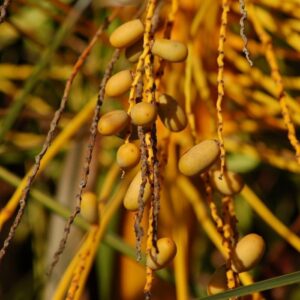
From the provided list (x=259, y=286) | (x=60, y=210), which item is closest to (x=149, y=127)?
(x=259, y=286)

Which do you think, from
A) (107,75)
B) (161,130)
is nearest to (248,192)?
(161,130)

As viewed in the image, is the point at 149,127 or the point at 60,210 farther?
the point at 60,210

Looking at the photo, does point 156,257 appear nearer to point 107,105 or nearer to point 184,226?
point 184,226

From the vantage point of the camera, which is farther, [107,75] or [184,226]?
[184,226]

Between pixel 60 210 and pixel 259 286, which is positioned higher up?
pixel 60 210

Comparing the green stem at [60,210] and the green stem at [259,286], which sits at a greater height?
the green stem at [60,210]

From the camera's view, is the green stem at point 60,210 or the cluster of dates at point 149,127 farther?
the green stem at point 60,210

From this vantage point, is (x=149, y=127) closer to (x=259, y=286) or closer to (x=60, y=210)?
(x=259, y=286)

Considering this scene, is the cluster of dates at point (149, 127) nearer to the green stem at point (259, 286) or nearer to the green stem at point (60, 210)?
the green stem at point (259, 286)

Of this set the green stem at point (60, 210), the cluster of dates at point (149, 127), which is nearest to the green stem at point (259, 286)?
the cluster of dates at point (149, 127)

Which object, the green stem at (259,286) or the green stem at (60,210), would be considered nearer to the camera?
the green stem at (259,286)

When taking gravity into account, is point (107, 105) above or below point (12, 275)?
above
